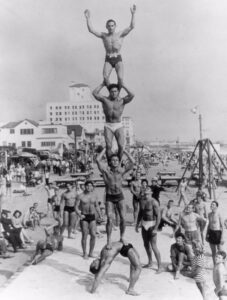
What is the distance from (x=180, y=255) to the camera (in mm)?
7523

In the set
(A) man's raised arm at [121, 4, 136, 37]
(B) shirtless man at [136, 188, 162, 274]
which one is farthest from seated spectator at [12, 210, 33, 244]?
(A) man's raised arm at [121, 4, 136, 37]

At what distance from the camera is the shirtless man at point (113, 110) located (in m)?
8.97

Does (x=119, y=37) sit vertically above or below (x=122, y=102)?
above

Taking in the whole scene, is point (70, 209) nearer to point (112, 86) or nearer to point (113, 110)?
point (113, 110)

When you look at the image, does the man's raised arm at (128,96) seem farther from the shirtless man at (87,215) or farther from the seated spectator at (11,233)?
the seated spectator at (11,233)

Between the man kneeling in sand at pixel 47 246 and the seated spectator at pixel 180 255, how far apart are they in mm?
2683

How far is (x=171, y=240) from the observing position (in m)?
10.4

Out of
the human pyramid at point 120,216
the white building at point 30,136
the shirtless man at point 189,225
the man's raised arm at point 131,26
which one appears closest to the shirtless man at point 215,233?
the human pyramid at point 120,216

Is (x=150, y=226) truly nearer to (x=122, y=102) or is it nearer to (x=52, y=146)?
(x=122, y=102)

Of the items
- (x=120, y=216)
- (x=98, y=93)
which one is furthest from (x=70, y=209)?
(x=98, y=93)

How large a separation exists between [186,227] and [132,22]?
4882 mm

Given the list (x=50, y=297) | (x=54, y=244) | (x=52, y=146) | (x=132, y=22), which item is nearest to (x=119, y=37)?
(x=132, y=22)

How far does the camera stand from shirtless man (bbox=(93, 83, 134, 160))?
8.97 metres

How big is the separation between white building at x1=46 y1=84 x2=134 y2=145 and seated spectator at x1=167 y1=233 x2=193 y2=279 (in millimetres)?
117886
